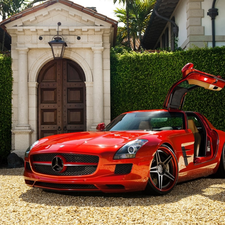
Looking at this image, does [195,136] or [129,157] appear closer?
[129,157]

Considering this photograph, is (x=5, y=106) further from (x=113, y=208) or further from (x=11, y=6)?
(x=11, y=6)

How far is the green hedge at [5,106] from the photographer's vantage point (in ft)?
38.3

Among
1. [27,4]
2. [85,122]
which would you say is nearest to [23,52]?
[85,122]

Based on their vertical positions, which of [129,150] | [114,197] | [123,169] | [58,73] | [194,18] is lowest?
[114,197]

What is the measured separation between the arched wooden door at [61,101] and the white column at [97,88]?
54 cm

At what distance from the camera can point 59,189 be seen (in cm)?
491

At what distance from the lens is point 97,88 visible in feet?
38.3

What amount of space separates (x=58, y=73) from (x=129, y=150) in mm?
7842

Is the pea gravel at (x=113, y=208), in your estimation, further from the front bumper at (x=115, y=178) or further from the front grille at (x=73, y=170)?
the front grille at (x=73, y=170)

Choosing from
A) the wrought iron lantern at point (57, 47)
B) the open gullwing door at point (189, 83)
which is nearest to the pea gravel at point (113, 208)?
the open gullwing door at point (189, 83)

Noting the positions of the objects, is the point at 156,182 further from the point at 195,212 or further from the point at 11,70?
the point at 11,70

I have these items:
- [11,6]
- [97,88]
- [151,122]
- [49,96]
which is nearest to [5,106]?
[49,96]

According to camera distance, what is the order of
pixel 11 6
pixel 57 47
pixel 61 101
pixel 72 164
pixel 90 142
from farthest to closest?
pixel 11 6, pixel 61 101, pixel 57 47, pixel 90 142, pixel 72 164

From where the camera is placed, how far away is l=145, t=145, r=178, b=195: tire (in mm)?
4918
